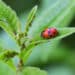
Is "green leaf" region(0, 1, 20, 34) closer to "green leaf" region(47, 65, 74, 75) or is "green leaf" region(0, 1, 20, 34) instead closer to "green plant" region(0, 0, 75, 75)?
"green plant" region(0, 0, 75, 75)

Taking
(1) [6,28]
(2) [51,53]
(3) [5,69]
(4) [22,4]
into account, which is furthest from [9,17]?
(4) [22,4]

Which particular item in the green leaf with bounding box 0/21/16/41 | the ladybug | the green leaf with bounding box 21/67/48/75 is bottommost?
the green leaf with bounding box 21/67/48/75

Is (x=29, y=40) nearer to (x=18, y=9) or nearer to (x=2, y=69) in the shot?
(x=2, y=69)

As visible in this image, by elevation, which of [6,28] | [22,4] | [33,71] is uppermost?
[22,4]

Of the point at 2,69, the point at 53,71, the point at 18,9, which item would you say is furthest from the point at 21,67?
the point at 18,9

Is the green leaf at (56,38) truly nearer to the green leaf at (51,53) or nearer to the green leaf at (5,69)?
the green leaf at (5,69)

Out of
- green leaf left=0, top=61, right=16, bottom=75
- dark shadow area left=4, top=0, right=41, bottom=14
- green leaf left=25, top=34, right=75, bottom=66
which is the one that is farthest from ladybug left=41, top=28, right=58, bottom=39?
dark shadow area left=4, top=0, right=41, bottom=14

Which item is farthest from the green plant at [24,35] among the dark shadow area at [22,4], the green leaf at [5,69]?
the dark shadow area at [22,4]

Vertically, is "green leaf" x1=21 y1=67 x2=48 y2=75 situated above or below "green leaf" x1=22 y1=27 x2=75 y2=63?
below

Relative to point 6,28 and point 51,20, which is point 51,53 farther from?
point 6,28
